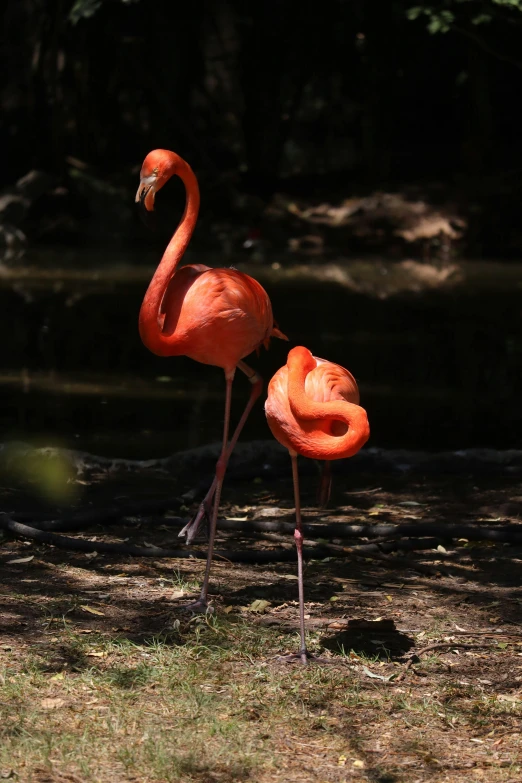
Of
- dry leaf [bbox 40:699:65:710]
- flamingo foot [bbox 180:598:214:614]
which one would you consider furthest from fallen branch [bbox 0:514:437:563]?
dry leaf [bbox 40:699:65:710]

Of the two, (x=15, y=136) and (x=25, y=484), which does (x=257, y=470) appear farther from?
(x=15, y=136)

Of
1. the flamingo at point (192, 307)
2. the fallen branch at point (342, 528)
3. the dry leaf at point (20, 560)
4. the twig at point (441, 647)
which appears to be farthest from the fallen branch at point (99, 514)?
the twig at point (441, 647)

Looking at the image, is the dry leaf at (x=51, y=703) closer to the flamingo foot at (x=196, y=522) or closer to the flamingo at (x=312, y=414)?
the flamingo at (x=312, y=414)

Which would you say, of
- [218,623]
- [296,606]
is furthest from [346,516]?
[218,623]

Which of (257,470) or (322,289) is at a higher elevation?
(322,289)

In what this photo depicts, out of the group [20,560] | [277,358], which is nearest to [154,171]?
[20,560]

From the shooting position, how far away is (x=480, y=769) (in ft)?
10.2

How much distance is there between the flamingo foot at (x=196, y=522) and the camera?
5.36m

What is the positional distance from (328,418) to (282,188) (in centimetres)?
1867

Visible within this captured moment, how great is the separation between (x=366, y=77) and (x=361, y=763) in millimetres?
19770

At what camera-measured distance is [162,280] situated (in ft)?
16.3

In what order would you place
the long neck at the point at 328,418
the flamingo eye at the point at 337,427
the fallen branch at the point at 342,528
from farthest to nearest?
1. the fallen branch at the point at 342,528
2. the flamingo eye at the point at 337,427
3. the long neck at the point at 328,418

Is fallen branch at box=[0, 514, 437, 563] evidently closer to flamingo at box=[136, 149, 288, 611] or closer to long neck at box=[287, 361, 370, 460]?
flamingo at box=[136, 149, 288, 611]

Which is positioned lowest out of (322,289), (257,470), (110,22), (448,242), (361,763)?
(361,763)
